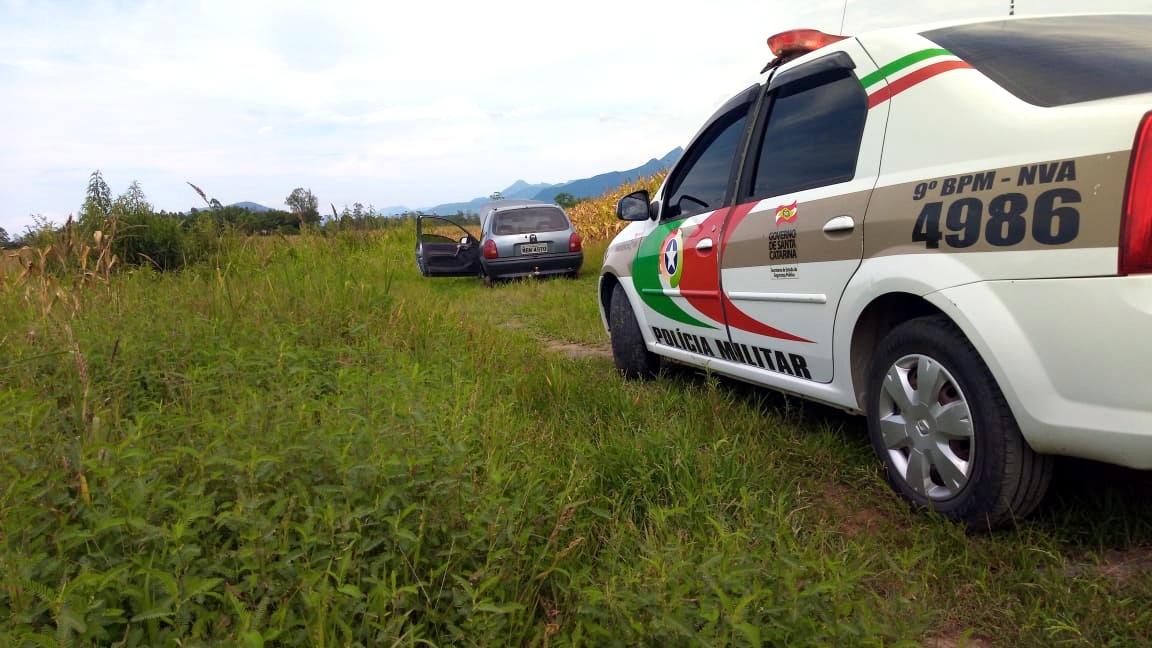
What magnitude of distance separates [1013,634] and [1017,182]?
1197 millimetres

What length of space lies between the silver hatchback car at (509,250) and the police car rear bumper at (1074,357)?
371 inches

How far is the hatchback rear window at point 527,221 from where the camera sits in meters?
11.3

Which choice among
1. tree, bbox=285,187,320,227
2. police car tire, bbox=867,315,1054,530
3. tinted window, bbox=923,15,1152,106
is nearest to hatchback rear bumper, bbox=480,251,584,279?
tree, bbox=285,187,320,227

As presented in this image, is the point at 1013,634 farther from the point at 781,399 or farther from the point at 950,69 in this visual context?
the point at 781,399

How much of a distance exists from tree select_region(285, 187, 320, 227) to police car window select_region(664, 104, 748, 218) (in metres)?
3.90

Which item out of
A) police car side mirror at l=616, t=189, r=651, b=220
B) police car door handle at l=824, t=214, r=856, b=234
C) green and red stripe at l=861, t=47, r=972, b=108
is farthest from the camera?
police car side mirror at l=616, t=189, r=651, b=220

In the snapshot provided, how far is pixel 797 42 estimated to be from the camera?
3.18 metres

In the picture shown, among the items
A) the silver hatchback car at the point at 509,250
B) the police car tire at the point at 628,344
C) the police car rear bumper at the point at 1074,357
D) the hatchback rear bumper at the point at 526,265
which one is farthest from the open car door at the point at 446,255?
the police car rear bumper at the point at 1074,357

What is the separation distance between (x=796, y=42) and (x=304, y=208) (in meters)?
4.98

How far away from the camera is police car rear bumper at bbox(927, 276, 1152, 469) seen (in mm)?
1626

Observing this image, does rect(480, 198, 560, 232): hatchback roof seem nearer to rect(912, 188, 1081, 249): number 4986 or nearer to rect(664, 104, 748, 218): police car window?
rect(664, 104, 748, 218): police car window

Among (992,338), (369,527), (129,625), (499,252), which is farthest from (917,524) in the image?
(499,252)

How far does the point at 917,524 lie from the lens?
226 centimetres

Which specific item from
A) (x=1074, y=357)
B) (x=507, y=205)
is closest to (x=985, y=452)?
(x=1074, y=357)
